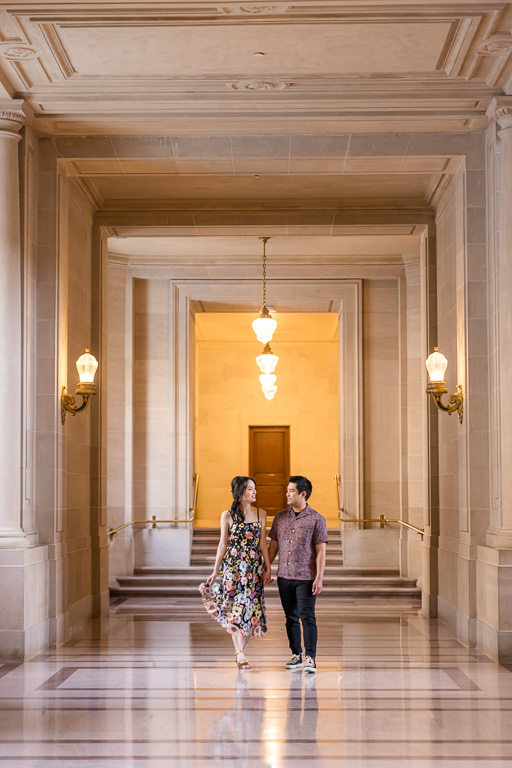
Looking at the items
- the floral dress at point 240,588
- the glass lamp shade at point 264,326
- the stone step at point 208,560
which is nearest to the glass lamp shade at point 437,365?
the floral dress at point 240,588

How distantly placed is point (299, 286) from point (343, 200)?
12.1ft

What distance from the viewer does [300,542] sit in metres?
7.34

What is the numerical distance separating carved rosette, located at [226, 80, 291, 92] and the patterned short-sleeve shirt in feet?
12.8

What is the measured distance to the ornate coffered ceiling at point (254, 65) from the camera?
285 inches

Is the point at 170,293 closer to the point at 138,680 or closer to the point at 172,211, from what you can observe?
the point at 172,211

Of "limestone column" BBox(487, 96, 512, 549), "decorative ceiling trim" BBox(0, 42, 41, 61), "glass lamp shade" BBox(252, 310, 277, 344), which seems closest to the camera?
"decorative ceiling trim" BBox(0, 42, 41, 61)

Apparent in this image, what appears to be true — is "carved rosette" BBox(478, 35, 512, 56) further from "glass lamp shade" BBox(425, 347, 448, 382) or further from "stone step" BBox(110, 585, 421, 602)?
"stone step" BBox(110, 585, 421, 602)

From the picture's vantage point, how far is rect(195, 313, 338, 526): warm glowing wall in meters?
21.0

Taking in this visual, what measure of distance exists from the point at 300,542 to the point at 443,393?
2.47 m

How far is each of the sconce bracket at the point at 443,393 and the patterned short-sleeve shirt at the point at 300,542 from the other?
217 cm

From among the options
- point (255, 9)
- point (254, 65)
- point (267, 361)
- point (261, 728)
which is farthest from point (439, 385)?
point (267, 361)

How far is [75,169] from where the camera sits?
9695 millimetres

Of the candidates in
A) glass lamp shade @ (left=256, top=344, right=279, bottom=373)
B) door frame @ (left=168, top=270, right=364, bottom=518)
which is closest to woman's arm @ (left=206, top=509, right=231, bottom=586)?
glass lamp shade @ (left=256, top=344, right=279, bottom=373)

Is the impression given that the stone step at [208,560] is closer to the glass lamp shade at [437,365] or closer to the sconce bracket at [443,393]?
the sconce bracket at [443,393]
